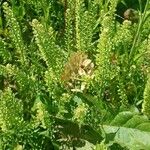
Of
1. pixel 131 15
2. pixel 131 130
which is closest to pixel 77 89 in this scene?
pixel 131 130

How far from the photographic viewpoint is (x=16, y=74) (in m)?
1.69

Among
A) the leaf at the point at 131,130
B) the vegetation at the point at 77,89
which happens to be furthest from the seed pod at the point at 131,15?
the leaf at the point at 131,130

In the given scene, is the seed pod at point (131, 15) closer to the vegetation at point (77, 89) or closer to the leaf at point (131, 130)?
the vegetation at point (77, 89)

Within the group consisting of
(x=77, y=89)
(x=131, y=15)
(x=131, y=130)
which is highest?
(x=131, y=15)

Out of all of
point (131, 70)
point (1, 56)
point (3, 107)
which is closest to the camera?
point (3, 107)

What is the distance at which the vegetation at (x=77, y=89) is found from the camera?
163 cm

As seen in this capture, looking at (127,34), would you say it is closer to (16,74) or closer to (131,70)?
(131,70)

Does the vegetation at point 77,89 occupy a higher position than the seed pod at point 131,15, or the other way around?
the seed pod at point 131,15

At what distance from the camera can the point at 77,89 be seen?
1.68 m

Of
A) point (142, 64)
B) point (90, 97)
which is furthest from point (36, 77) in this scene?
point (142, 64)

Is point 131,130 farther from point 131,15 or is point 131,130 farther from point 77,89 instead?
point 131,15

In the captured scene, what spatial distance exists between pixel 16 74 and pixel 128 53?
588 mm

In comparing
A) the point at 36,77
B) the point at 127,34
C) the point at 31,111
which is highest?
the point at 127,34

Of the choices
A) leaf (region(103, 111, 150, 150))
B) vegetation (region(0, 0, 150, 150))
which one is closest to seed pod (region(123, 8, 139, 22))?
vegetation (region(0, 0, 150, 150))
